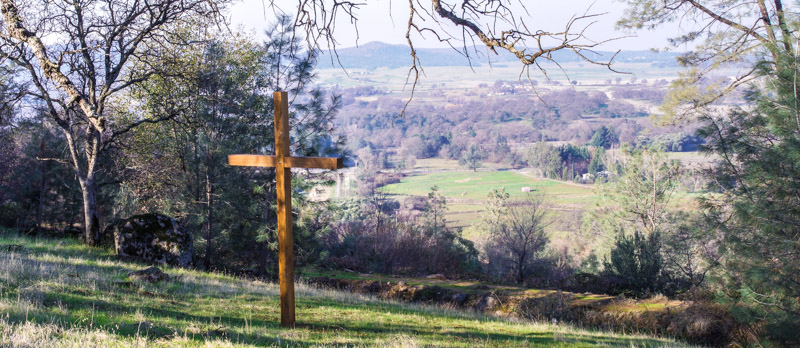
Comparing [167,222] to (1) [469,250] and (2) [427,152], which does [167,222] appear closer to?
(1) [469,250]

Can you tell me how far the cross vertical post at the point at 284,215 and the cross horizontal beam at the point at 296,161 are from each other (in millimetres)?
77

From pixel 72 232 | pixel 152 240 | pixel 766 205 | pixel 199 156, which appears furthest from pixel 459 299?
pixel 72 232

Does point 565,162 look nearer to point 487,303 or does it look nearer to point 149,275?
point 487,303

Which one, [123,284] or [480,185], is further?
[480,185]

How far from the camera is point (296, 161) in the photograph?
536 cm

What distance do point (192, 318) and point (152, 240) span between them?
6.47 metres

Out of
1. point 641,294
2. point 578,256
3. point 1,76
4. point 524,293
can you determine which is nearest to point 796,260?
point 524,293

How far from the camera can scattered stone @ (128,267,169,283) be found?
697 cm

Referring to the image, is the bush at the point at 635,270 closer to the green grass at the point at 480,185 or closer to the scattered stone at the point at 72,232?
the scattered stone at the point at 72,232

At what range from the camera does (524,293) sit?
37.4 ft

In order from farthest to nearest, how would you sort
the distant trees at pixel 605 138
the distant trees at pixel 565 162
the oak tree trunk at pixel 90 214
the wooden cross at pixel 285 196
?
the distant trees at pixel 605 138
the distant trees at pixel 565 162
the oak tree trunk at pixel 90 214
the wooden cross at pixel 285 196

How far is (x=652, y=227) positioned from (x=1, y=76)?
2301cm

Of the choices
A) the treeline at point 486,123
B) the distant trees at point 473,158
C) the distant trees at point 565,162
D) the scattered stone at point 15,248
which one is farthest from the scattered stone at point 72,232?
the distant trees at point 473,158

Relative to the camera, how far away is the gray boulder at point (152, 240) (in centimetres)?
1060
